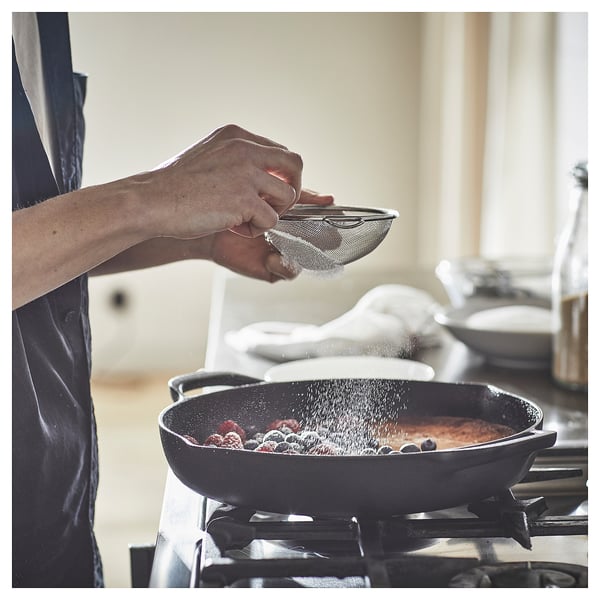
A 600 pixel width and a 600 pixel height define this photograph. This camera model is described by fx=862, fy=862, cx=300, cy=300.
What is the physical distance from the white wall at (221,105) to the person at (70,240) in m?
2.96

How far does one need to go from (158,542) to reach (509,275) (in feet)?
4.29

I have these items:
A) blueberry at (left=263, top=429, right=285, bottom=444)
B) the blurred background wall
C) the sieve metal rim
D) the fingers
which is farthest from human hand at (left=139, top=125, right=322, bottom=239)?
the blurred background wall

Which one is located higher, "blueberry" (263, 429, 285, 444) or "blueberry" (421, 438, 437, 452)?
"blueberry" (263, 429, 285, 444)

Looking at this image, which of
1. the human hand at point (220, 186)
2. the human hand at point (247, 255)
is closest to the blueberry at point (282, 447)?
the human hand at point (220, 186)

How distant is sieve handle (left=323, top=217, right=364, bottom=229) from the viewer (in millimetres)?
985

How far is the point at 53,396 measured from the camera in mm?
1010

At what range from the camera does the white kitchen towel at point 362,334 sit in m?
1.52

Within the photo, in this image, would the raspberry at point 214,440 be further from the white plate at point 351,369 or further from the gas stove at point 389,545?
the white plate at point 351,369

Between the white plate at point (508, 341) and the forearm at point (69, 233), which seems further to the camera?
the white plate at point (508, 341)

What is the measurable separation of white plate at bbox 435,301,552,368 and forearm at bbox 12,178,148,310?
0.86 metres

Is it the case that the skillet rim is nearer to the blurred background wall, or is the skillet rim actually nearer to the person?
the person

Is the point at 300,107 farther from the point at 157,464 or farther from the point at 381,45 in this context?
the point at 157,464

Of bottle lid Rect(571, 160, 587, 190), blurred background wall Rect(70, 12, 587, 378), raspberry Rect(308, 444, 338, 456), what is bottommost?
raspberry Rect(308, 444, 338, 456)

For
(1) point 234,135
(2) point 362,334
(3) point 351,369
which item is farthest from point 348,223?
(2) point 362,334
